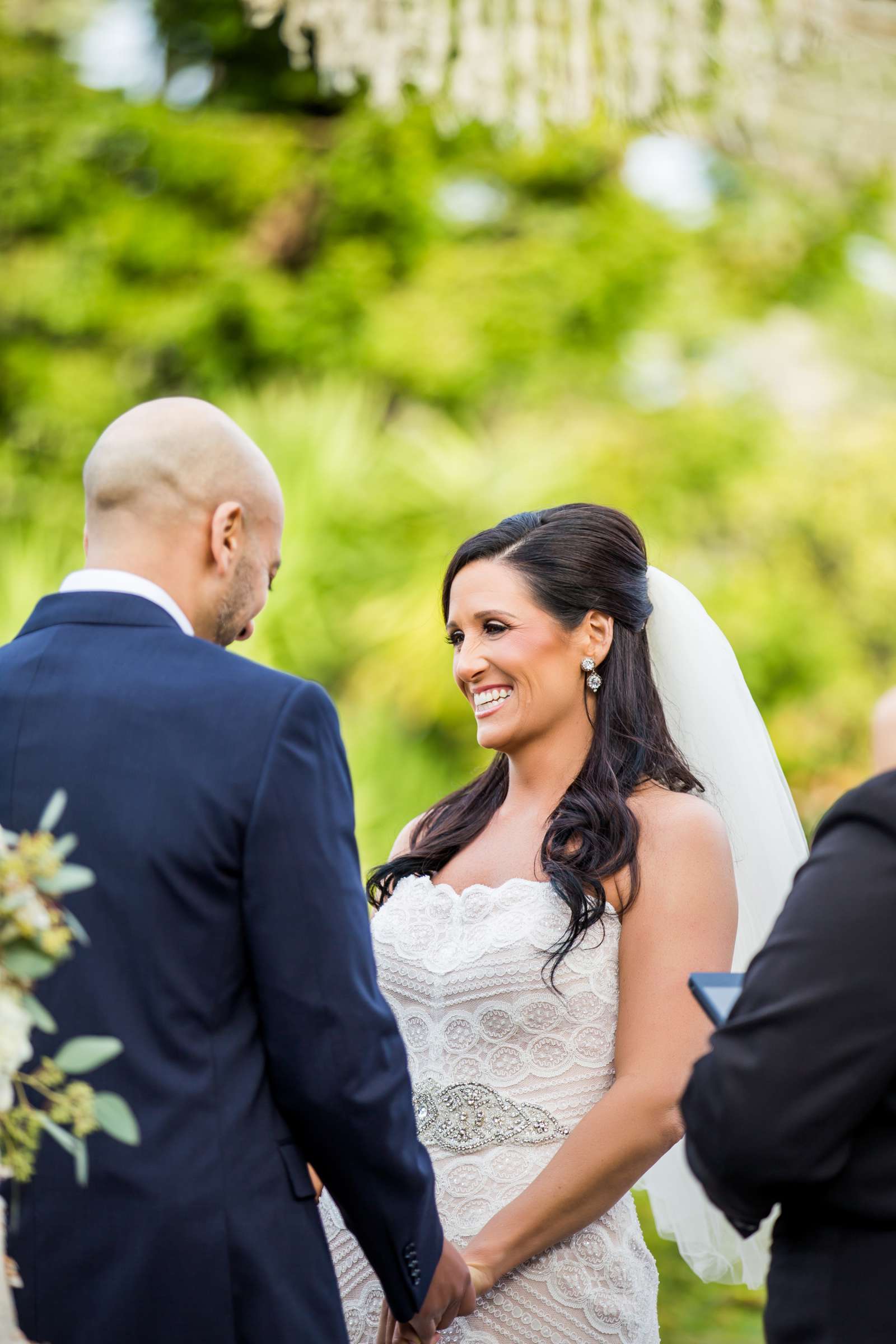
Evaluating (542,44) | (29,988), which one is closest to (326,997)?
(29,988)

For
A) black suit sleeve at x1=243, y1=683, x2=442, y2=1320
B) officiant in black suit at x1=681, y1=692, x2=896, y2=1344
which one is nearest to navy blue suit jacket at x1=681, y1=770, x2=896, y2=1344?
officiant in black suit at x1=681, y1=692, x2=896, y2=1344

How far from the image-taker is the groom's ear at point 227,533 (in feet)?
7.48

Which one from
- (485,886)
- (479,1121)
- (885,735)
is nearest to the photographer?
(885,735)

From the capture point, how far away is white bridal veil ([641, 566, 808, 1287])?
3.24 meters

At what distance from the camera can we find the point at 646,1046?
276cm

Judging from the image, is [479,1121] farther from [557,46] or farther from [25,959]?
[557,46]

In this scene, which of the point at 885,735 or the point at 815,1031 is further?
the point at 885,735

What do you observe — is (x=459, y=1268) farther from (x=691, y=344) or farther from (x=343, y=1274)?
(x=691, y=344)

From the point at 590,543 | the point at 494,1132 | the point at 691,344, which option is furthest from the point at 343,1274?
the point at 691,344

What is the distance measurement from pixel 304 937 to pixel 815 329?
951 centimetres

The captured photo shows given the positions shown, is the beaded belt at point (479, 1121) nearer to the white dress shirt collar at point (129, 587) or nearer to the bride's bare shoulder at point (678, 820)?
the bride's bare shoulder at point (678, 820)

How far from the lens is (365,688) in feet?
26.5

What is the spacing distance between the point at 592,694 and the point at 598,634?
140 mm

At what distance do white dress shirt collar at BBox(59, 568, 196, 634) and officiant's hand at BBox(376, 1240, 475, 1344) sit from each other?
3.80ft
